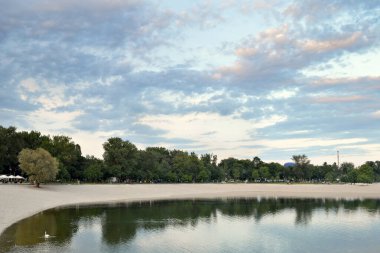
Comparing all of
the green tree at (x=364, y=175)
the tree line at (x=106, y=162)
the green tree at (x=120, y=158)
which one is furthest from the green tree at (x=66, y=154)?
the green tree at (x=364, y=175)

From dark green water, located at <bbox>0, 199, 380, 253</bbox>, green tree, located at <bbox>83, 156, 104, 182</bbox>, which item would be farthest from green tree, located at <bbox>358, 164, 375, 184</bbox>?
dark green water, located at <bbox>0, 199, 380, 253</bbox>

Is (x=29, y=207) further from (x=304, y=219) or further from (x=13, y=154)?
(x=13, y=154)

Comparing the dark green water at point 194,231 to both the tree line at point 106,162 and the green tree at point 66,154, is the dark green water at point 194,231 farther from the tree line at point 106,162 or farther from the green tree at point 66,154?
the green tree at point 66,154

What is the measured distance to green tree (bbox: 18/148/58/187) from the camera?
90.2 metres

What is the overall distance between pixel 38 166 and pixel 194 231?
2137 inches

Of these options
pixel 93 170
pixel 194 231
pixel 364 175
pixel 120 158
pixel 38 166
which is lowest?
pixel 194 231

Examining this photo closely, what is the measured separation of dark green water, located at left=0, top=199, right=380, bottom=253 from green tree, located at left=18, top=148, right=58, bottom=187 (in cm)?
2587

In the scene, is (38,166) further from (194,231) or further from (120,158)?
(194,231)

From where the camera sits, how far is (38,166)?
89.9 metres

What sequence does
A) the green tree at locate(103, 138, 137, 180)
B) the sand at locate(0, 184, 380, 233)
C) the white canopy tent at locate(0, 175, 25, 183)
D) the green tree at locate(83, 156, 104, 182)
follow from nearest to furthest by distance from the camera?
1. the sand at locate(0, 184, 380, 233)
2. the white canopy tent at locate(0, 175, 25, 183)
3. the green tree at locate(83, 156, 104, 182)
4. the green tree at locate(103, 138, 137, 180)

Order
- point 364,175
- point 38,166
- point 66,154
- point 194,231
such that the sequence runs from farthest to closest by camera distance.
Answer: point 364,175
point 66,154
point 38,166
point 194,231

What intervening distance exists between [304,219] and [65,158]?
80707 mm

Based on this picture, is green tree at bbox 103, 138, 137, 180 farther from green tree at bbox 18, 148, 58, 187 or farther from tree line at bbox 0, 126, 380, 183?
green tree at bbox 18, 148, 58, 187

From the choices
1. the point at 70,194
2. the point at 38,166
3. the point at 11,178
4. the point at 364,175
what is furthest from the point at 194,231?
the point at 364,175
